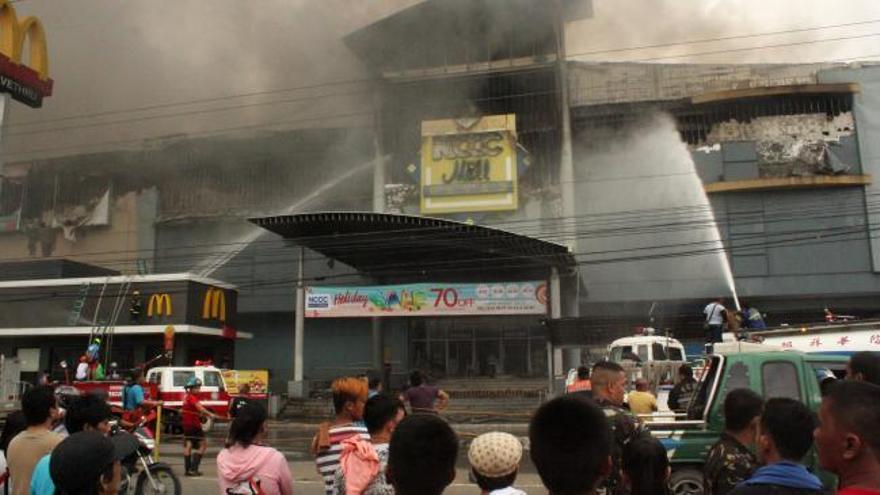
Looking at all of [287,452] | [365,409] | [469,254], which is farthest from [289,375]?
[365,409]

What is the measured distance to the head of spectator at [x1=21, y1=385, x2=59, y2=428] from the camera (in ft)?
13.1

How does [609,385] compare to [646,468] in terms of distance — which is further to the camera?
[609,385]

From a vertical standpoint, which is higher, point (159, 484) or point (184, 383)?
point (184, 383)

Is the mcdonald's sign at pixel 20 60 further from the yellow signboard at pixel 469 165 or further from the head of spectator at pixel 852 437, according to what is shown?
the yellow signboard at pixel 469 165

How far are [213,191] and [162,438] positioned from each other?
20136 mm

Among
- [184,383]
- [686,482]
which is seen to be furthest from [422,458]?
[184,383]

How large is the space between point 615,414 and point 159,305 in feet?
85.1

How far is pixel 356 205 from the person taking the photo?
110 ft

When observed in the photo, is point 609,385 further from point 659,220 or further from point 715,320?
point 659,220

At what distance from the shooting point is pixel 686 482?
6.43 meters

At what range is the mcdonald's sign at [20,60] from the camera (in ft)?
43.2

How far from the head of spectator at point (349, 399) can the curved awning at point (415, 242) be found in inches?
739

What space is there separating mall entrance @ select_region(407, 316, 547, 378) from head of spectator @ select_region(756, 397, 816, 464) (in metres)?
26.0

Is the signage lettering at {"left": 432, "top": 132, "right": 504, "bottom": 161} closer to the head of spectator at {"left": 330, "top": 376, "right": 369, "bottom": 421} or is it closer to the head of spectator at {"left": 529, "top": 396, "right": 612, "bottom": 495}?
the head of spectator at {"left": 330, "top": 376, "right": 369, "bottom": 421}
